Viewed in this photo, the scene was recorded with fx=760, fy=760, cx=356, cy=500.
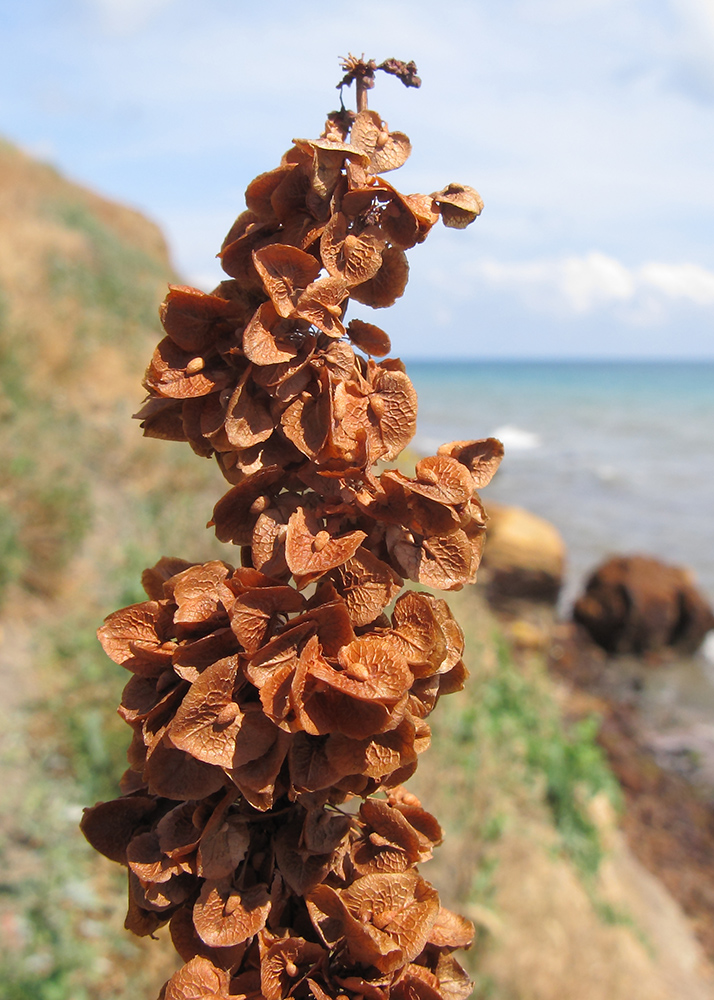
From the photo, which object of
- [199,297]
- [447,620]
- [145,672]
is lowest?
[145,672]

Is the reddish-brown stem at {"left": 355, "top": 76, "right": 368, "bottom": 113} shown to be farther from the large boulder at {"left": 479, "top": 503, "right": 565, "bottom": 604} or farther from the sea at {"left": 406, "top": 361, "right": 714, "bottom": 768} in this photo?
the large boulder at {"left": 479, "top": 503, "right": 565, "bottom": 604}

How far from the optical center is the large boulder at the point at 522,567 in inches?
434

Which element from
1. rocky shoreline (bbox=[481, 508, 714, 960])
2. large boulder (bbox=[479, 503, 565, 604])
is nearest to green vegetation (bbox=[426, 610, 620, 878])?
rocky shoreline (bbox=[481, 508, 714, 960])

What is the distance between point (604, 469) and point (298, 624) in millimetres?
23589

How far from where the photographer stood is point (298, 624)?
0.96 meters

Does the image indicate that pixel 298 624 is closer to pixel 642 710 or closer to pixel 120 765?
pixel 120 765

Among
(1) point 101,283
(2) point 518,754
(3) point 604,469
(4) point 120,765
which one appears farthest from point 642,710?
(3) point 604,469

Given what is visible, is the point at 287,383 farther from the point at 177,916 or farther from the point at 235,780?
the point at 177,916

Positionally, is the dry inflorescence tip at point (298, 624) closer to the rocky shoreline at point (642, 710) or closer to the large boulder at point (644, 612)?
the rocky shoreline at point (642, 710)

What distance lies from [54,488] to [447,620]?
5115 millimetres

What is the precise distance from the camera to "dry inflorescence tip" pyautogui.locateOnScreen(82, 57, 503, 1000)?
969mm

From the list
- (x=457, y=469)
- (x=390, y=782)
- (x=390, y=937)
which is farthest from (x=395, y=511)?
(x=390, y=937)

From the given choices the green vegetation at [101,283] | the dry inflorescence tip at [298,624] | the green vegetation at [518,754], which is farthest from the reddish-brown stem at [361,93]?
the green vegetation at [101,283]

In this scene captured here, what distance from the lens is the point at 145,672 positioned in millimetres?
1070
